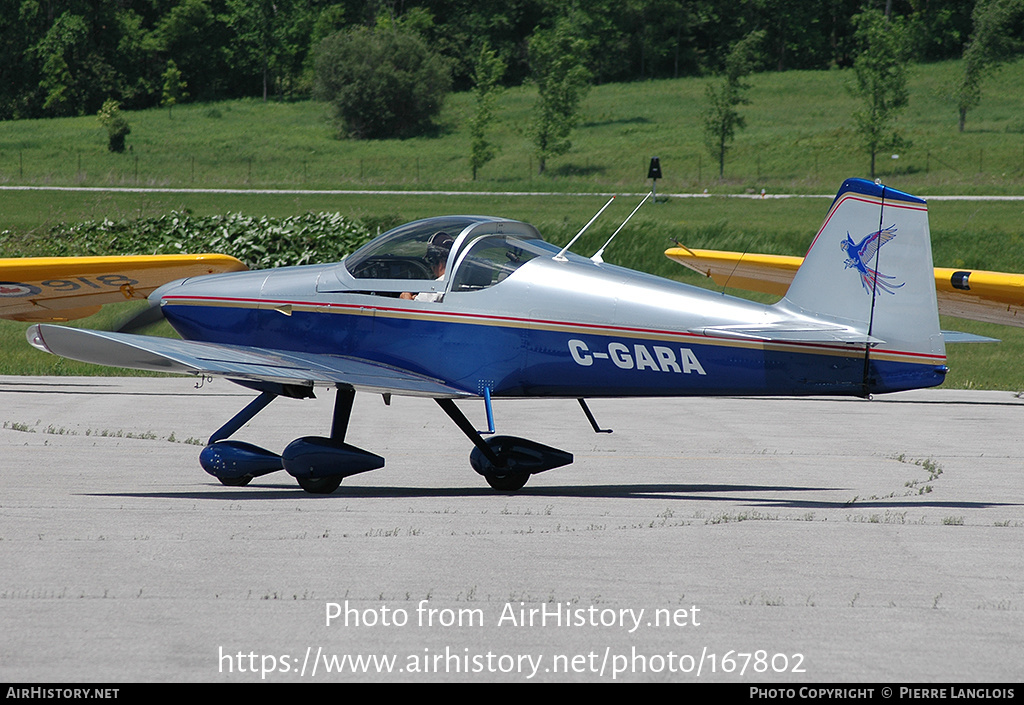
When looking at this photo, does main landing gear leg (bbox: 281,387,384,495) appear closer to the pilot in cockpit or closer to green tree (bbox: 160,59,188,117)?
the pilot in cockpit

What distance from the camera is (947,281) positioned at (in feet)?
46.4

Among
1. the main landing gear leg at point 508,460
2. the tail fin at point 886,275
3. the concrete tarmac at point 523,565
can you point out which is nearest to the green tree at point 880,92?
the concrete tarmac at point 523,565

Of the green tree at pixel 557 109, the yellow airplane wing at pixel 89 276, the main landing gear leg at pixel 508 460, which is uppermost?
the green tree at pixel 557 109

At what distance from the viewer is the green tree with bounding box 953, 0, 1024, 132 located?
70312 millimetres

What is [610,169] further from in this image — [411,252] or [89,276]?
[411,252]

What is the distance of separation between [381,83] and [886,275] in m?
79.2

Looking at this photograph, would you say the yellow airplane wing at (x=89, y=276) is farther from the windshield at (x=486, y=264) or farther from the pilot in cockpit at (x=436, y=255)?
the windshield at (x=486, y=264)

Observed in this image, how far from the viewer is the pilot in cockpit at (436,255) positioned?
9148 mm

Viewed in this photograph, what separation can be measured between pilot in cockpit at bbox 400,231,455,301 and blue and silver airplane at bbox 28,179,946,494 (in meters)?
0.01

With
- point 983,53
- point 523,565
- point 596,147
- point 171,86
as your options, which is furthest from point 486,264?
point 171,86

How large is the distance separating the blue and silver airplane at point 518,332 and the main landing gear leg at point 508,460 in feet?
0.05

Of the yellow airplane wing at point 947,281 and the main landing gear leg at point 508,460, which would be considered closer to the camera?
the main landing gear leg at point 508,460

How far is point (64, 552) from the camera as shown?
6.59 m

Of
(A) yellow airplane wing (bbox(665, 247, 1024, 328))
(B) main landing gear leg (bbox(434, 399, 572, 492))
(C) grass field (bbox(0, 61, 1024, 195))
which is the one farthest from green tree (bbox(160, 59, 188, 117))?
(B) main landing gear leg (bbox(434, 399, 572, 492))
